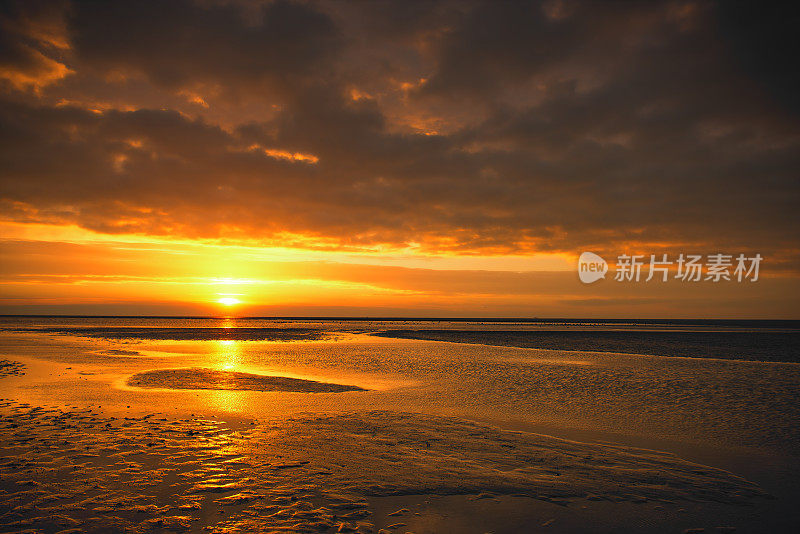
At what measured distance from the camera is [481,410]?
15.6m

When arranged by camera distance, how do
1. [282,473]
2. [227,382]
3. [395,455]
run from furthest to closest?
[227,382], [395,455], [282,473]

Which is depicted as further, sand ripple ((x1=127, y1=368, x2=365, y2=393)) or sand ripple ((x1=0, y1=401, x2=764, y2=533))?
sand ripple ((x1=127, y1=368, x2=365, y2=393))

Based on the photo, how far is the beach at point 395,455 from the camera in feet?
24.2

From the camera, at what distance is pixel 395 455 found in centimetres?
1050

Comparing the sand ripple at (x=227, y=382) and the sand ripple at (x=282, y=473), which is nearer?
the sand ripple at (x=282, y=473)

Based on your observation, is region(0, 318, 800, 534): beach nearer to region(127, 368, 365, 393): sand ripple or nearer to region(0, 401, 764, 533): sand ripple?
region(0, 401, 764, 533): sand ripple

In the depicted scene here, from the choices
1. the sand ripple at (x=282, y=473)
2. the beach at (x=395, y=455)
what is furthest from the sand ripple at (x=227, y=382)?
the sand ripple at (x=282, y=473)

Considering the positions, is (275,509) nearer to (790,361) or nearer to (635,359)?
(635,359)

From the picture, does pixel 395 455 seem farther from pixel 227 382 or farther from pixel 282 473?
pixel 227 382

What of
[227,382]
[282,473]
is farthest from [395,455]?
[227,382]

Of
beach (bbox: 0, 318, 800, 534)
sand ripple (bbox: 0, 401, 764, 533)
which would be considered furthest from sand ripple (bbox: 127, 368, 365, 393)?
sand ripple (bbox: 0, 401, 764, 533)

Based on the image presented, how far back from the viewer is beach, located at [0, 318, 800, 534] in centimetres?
738

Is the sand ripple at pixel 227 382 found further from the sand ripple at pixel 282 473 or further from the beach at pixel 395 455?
the sand ripple at pixel 282 473

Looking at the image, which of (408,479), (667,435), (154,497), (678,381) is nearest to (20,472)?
(154,497)
